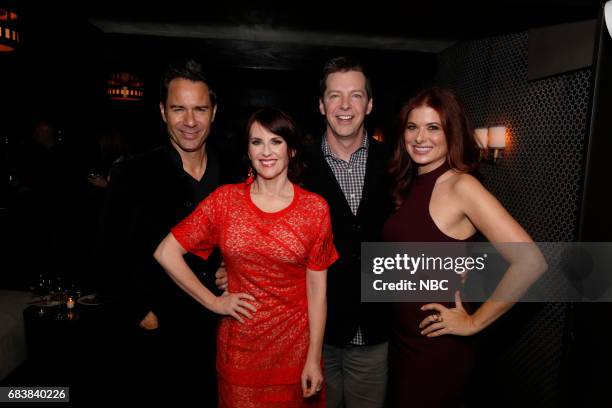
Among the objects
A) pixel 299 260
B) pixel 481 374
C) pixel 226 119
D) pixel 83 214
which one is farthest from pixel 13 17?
pixel 226 119

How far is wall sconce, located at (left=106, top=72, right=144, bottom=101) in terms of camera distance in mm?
6441

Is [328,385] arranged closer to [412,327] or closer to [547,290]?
[412,327]

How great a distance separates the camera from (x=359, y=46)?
614 cm

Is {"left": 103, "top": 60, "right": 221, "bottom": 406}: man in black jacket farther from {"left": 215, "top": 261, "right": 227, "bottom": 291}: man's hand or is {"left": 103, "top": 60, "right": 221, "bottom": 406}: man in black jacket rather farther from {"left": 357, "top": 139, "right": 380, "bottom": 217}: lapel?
{"left": 357, "top": 139, "right": 380, "bottom": 217}: lapel

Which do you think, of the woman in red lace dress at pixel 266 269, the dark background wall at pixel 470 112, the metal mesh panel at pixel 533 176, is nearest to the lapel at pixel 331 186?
the woman in red lace dress at pixel 266 269

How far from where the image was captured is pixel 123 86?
6516 mm

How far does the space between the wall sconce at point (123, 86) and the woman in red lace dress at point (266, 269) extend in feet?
18.6

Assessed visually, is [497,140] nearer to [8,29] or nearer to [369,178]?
[369,178]

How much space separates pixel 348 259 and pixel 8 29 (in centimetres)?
317

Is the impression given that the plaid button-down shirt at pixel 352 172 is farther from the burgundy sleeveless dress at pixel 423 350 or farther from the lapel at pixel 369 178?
the burgundy sleeveless dress at pixel 423 350

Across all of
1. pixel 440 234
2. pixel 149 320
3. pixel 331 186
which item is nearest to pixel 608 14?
pixel 440 234

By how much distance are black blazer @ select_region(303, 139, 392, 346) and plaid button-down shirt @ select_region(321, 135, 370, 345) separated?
0.04m

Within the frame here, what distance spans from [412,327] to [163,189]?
1.35m

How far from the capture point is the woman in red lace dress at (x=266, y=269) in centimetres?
163
